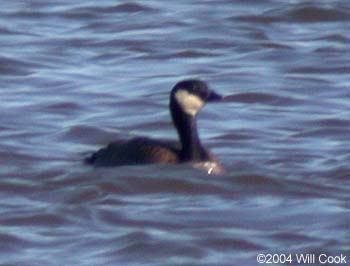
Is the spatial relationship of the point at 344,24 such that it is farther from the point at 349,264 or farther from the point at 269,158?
the point at 349,264

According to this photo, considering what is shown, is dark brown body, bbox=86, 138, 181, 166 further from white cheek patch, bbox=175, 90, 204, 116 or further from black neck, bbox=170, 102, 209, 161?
white cheek patch, bbox=175, 90, 204, 116

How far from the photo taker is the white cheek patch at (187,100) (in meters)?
14.7

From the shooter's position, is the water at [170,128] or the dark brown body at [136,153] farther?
the dark brown body at [136,153]

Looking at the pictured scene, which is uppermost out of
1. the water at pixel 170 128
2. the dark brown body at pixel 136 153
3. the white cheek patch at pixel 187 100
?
the white cheek patch at pixel 187 100

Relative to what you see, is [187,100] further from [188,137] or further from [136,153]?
[136,153]

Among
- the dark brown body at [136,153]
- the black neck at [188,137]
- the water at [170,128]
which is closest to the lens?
the water at [170,128]

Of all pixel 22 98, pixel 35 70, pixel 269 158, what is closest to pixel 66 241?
pixel 269 158

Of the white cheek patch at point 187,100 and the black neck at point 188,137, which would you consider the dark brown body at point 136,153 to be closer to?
the black neck at point 188,137

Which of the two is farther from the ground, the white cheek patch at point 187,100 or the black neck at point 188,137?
the white cheek patch at point 187,100

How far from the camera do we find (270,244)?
12.8 metres

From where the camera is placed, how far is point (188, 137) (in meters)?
14.8

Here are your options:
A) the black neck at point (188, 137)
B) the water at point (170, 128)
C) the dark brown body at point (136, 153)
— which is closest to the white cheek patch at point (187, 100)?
the black neck at point (188, 137)

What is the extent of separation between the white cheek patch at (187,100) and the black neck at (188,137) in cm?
4

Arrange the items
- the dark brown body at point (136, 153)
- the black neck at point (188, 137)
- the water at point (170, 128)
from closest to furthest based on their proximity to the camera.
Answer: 1. the water at point (170, 128)
2. the dark brown body at point (136, 153)
3. the black neck at point (188, 137)
